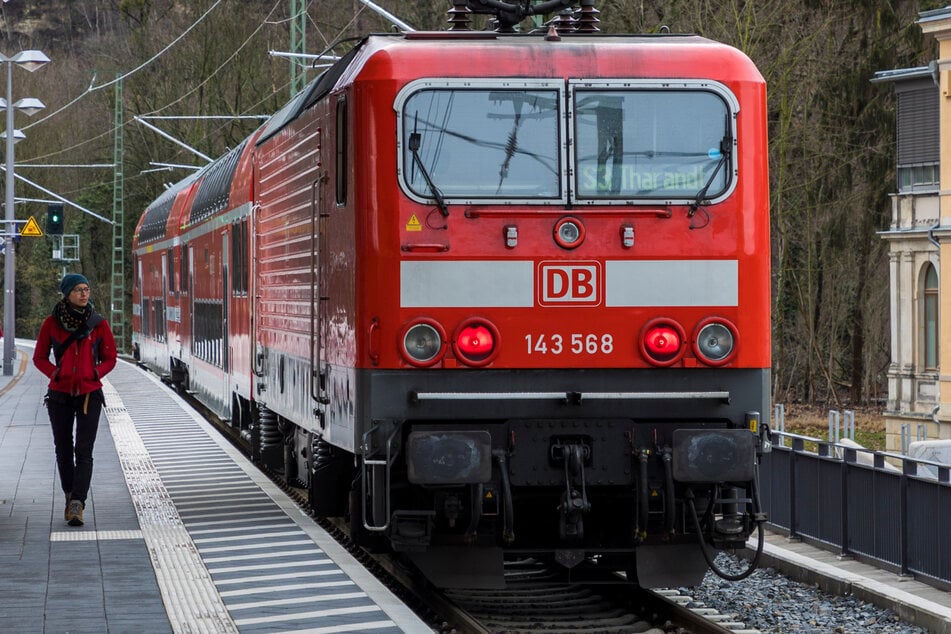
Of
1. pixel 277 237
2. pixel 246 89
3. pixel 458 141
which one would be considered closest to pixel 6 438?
pixel 277 237

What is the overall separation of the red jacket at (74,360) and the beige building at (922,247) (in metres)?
28.2

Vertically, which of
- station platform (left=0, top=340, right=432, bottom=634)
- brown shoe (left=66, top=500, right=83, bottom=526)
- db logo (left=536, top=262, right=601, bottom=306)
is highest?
db logo (left=536, top=262, right=601, bottom=306)

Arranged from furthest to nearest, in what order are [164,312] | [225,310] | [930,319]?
[930,319]
[164,312]
[225,310]

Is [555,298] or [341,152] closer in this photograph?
[555,298]

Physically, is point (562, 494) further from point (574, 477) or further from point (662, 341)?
point (662, 341)

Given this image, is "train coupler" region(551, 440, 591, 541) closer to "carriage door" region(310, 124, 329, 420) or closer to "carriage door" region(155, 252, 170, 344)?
"carriage door" region(310, 124, 329, 420)

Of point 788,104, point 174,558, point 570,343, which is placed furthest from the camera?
point 788,104

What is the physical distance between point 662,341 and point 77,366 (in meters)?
4.68

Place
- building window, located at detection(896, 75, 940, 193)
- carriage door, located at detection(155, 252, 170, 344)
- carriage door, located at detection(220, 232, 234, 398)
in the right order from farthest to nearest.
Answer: building window, located at detection(896, 75, 940, 193) → carriage door, located at detection(155, 252, 170, 344) → carriage door, located at detection(220, 232, 234, 398)

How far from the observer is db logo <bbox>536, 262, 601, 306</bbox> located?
30.9 feet

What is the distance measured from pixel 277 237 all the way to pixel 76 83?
6364cm

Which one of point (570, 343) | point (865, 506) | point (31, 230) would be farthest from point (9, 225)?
point (570, 343)

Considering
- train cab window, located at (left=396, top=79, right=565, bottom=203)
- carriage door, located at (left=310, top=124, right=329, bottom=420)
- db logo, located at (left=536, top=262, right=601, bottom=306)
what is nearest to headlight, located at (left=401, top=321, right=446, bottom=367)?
db logo, located at (left=536, top=262, right=601, bottom=306)

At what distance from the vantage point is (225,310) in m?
18.8
